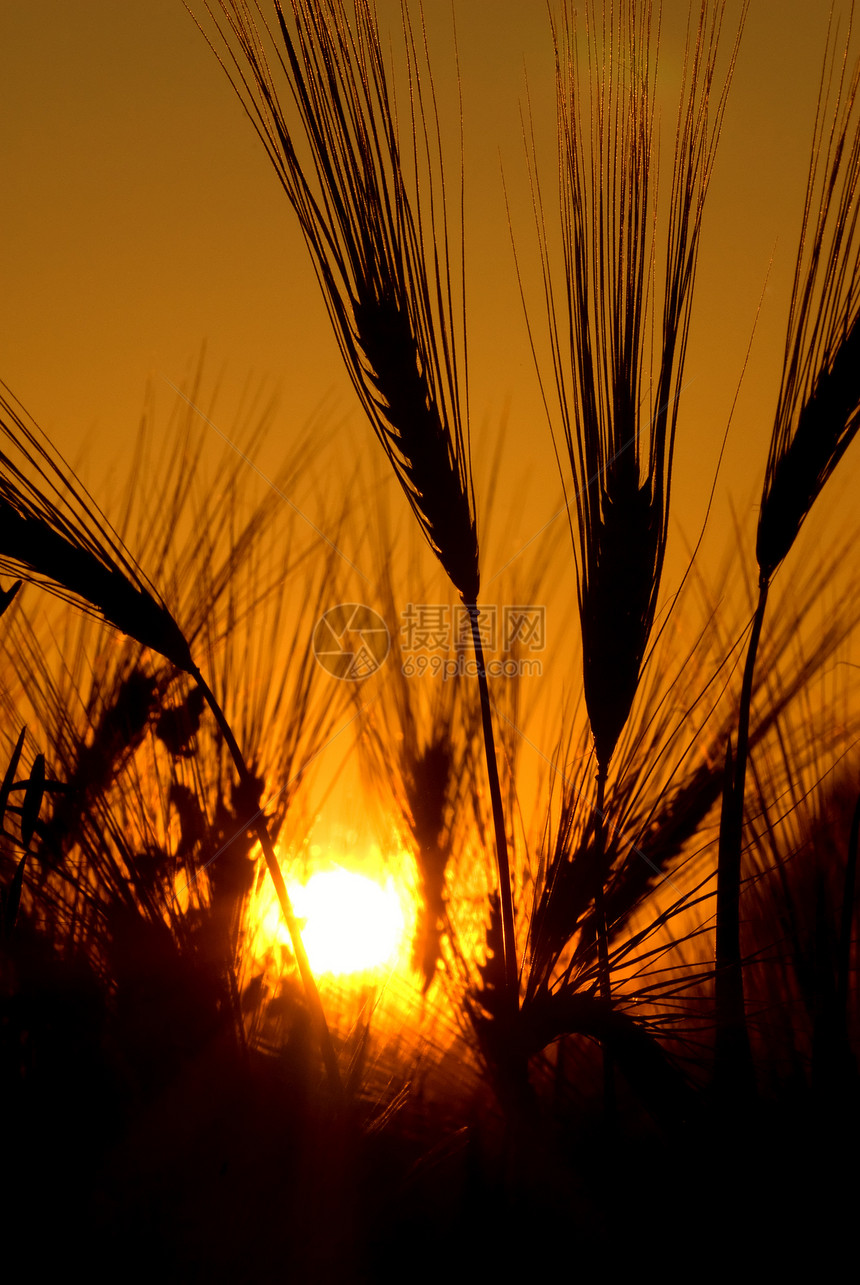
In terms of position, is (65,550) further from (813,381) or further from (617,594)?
(813,381)

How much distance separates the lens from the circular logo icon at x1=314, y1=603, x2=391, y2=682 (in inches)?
28.7

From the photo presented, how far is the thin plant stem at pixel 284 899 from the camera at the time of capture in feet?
1.92

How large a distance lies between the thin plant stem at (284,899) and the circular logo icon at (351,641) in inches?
5.6

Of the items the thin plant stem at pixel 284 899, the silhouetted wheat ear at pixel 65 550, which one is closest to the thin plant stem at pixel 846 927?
the thin plant stem at pixel 284 899

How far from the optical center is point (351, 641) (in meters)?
0.74

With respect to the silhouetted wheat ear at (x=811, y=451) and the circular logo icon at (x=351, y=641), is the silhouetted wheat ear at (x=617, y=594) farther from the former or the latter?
the circular logo icon at (x=351, y=641)

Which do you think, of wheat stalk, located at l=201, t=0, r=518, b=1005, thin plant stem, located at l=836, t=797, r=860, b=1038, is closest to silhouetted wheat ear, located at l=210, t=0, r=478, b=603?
wheat stalk, located at l=201, t=0, r=518, b=1005

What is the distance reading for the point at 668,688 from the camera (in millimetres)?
669

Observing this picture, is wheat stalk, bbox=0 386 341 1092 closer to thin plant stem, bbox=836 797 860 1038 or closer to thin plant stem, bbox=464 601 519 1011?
thin plant stem, bbox=464 601 519 1011

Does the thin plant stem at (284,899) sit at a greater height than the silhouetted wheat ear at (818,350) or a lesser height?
lesser

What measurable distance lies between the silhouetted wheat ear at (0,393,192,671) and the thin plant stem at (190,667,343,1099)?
5 centimetres

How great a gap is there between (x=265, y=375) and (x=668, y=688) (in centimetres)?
47

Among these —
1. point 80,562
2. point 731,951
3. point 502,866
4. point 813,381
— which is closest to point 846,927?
point 731,951

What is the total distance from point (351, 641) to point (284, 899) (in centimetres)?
24
